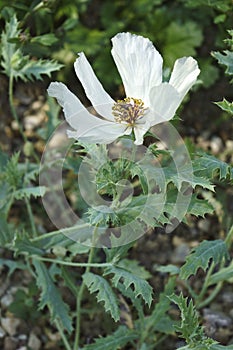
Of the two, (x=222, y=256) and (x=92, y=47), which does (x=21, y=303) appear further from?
(x=92, y=47)

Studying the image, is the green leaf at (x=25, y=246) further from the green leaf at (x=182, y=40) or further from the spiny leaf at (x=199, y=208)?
the green leaf at (x=182, y=40)

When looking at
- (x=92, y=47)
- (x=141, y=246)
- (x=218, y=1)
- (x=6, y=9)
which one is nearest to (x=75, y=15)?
(x=92, y=47)

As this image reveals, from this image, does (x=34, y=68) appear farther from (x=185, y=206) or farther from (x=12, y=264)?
(x=185, y=206)

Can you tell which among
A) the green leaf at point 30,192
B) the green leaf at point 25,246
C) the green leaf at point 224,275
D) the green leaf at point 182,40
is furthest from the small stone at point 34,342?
the green leaf at point 182,40

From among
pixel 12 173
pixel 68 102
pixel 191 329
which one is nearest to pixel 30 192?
pixel 12 173

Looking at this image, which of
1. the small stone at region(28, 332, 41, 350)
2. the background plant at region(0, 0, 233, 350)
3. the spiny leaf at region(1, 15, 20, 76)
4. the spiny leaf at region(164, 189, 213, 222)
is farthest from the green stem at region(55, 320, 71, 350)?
the spiny leaf at region(1, 15, 20, 76)

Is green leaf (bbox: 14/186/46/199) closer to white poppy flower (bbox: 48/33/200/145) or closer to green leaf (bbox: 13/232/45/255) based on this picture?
green leaf (bbox: 13/232/45/255)

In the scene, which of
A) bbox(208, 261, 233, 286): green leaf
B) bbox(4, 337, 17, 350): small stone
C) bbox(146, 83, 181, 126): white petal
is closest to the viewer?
bbox(146, 83, 181, 126): white petal
